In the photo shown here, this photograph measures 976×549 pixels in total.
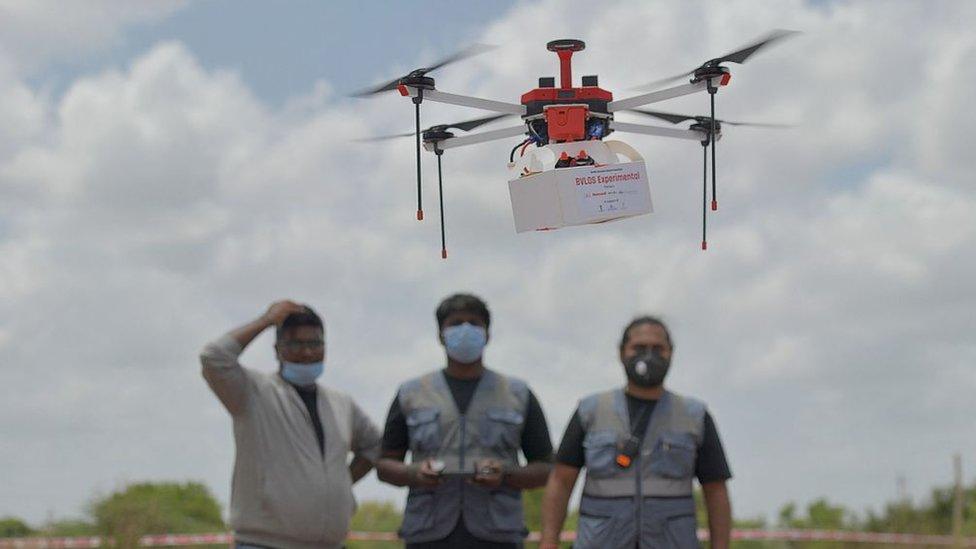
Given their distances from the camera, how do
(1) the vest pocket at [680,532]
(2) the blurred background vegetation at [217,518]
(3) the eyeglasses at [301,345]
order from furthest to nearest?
(2) the blurred background vegetation at [217,518] < (3) the eyeglasses at [301,345] < (1) the vest pocket at [680,532]

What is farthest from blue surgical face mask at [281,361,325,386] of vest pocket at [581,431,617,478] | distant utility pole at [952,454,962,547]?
distant utility pole at [952,454,962,547]

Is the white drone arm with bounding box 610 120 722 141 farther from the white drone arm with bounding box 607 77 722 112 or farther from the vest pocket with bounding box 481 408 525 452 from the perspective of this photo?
the vest pocket with bounding box 481 408 525 452

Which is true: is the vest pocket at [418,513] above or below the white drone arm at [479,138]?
below

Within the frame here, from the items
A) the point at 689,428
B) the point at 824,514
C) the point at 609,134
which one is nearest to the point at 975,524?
the point at 824,514

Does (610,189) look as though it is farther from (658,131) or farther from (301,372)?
(301,372)

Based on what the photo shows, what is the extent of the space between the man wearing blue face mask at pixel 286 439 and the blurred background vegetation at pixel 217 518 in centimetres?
635

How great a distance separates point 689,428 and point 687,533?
507 millimetres

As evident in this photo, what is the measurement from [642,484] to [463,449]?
0.93 m

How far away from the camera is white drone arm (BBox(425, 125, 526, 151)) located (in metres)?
6.29

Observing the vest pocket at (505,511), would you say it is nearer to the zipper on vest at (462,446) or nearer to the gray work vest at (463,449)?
the gray work vest at (463,449)

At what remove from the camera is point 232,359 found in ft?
24.9

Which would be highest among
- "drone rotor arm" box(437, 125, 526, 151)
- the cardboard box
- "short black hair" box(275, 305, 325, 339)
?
"drone rotor arm" box(437, 125, 526, 151)

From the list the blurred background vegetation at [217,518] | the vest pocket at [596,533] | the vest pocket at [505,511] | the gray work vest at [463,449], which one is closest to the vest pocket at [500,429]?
the gray work vest at [463,449]

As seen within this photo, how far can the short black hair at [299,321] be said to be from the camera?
7898mm
